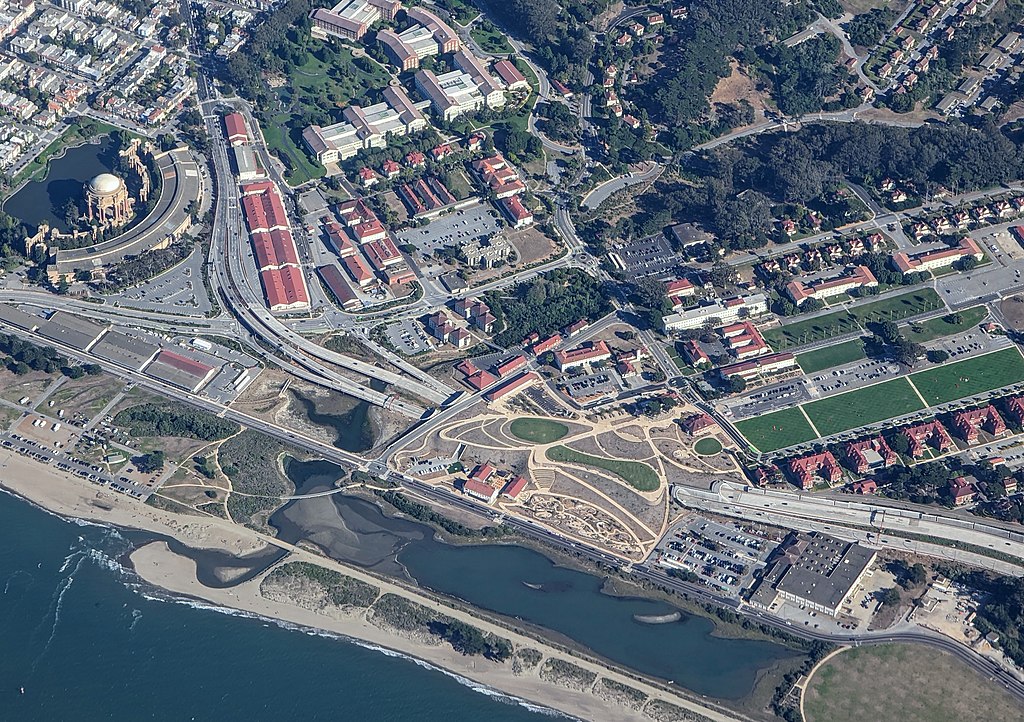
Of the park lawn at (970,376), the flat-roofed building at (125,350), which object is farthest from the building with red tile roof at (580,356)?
the flat-roofed building at (125,350)

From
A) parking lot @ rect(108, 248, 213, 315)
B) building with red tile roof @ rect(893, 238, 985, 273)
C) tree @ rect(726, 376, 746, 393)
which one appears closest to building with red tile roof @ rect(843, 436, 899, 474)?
tree @ rect(726, 376, 746, 393)

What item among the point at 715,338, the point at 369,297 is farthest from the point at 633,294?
the point at 369,297

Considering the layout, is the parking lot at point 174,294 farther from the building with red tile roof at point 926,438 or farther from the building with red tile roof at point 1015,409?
the building with red tile roof at point 1015,409

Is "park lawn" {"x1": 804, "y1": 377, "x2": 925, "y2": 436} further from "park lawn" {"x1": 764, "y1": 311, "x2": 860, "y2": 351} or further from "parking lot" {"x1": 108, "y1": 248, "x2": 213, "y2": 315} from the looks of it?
"parking lot" {"x1": 108, "y1": 248, "x2": 213, "y2": 315}

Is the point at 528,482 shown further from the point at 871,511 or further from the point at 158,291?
the point at 158,291

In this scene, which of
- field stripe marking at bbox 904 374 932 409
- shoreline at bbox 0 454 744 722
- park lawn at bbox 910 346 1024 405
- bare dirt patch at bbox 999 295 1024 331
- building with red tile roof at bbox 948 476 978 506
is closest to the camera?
shoreline at bbox 0 454 744 722
